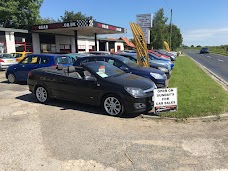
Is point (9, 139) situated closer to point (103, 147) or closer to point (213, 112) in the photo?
point (103, 147)

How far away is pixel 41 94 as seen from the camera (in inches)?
319

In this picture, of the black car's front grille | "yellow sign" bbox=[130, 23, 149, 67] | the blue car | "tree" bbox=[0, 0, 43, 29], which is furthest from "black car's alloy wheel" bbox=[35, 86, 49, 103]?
"tree" bbox=[0, 0, 43, 29]

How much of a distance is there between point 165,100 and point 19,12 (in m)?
34.6

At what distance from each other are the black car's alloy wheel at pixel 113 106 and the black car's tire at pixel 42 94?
2312 millimetres

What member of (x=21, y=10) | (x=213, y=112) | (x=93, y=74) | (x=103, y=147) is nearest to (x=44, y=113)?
(x=93, y=74)

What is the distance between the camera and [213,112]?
6.77 metres

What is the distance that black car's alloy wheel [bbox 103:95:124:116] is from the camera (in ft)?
21.6

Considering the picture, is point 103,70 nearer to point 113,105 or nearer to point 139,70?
point 113,105

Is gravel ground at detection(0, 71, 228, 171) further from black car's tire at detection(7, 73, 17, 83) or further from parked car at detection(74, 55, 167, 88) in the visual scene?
black car's tire at detection(7, 73, 17, 83)

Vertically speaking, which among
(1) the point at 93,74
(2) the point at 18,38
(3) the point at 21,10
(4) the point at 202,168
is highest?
(3) the point at 21,10

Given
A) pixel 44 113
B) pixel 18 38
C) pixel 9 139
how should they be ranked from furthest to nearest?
1. pixel 18 38
2. pixel 44 113
3. pixel 9 139

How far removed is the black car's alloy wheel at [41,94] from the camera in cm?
805

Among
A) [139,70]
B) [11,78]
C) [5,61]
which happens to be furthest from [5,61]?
[139,70]

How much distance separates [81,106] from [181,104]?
3153mm
